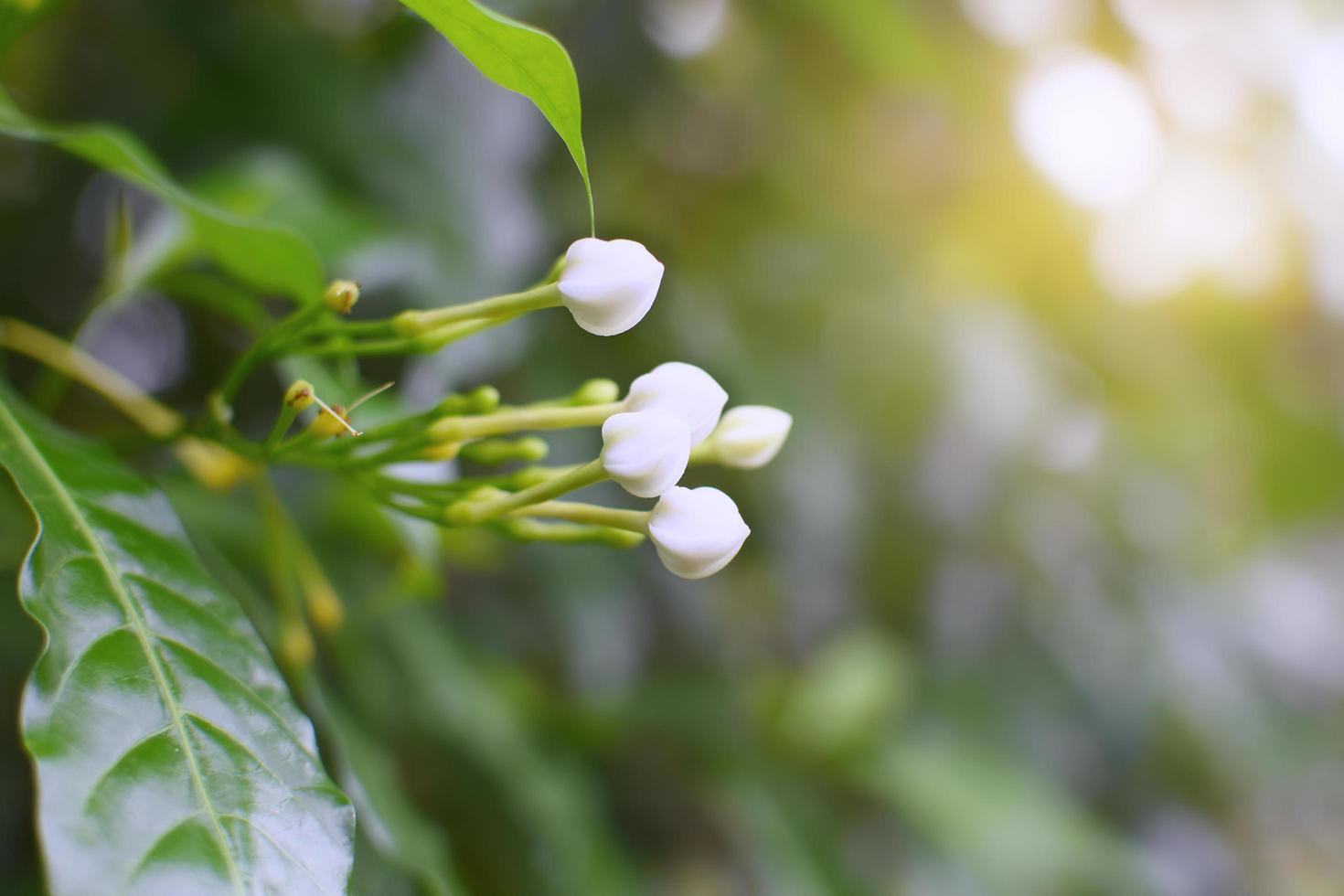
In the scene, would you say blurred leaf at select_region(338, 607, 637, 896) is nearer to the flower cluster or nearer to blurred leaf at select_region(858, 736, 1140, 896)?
the flower cluster

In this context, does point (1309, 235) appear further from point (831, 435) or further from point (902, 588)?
point (831, 435)

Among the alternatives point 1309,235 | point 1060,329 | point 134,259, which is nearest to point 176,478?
point 134,259

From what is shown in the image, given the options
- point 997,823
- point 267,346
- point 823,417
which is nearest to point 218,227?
point 267,346

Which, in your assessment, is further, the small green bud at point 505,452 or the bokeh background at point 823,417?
the bokeh background at point 823,417

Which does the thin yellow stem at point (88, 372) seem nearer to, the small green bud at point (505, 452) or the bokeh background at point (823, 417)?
the bokeh background at point (823, 417)

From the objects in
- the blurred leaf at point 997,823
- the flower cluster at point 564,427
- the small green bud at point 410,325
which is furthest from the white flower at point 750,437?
the blurred leaf at point 997,823

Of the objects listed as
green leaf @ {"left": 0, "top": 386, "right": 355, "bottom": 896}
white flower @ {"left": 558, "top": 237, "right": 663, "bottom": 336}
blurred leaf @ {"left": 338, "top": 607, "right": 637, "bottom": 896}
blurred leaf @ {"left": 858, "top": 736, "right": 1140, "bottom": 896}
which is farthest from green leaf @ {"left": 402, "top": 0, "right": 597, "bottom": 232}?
blurred leaf @ {"left": 858, "top": 736, "right": 1140, "bottom": 896}

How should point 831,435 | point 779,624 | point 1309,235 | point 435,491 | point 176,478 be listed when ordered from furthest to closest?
point 1309,235 < point 779,624 < point 831,435 < point 176,478 < point 435,491
